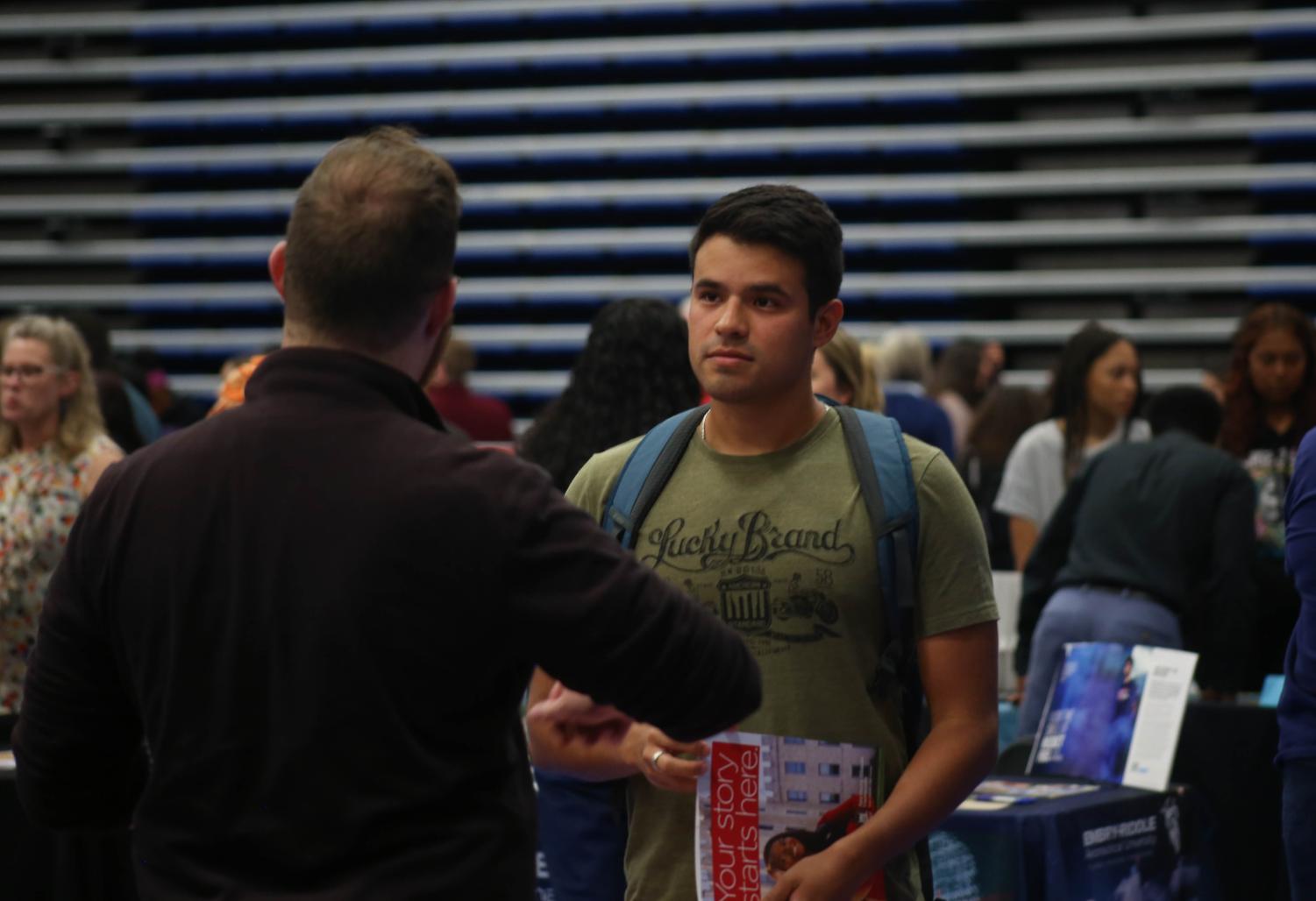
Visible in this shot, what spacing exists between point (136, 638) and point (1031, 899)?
2.44 m

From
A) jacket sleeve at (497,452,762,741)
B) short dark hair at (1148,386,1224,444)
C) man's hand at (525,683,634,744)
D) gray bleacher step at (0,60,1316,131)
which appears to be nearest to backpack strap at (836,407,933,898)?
man's hand at (525,683,634,744)

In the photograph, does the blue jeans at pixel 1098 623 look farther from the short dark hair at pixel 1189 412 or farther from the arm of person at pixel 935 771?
the arm of person at pixel 935 771

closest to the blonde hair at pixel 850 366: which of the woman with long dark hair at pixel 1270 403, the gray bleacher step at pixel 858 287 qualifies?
the woman with long dark hair at pixel 1270 403

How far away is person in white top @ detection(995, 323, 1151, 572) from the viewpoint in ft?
20.8

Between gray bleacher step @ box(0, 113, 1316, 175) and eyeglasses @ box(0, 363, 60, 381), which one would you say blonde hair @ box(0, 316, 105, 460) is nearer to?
eyeglasses @ box(0, 363, 60, 381)

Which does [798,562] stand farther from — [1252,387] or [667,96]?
[667,96]

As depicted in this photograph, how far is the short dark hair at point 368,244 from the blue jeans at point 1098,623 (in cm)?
377

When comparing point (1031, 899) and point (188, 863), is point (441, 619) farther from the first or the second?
point (1031, 899)

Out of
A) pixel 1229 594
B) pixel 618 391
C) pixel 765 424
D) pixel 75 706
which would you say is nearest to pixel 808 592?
pixel 765 424

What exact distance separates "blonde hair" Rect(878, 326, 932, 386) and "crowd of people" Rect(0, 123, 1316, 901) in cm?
496

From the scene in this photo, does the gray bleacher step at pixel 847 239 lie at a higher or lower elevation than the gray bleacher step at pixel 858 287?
higher

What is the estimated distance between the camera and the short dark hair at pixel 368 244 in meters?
1.77

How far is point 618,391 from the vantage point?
14.3 feet

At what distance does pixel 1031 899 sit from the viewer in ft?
12.1
